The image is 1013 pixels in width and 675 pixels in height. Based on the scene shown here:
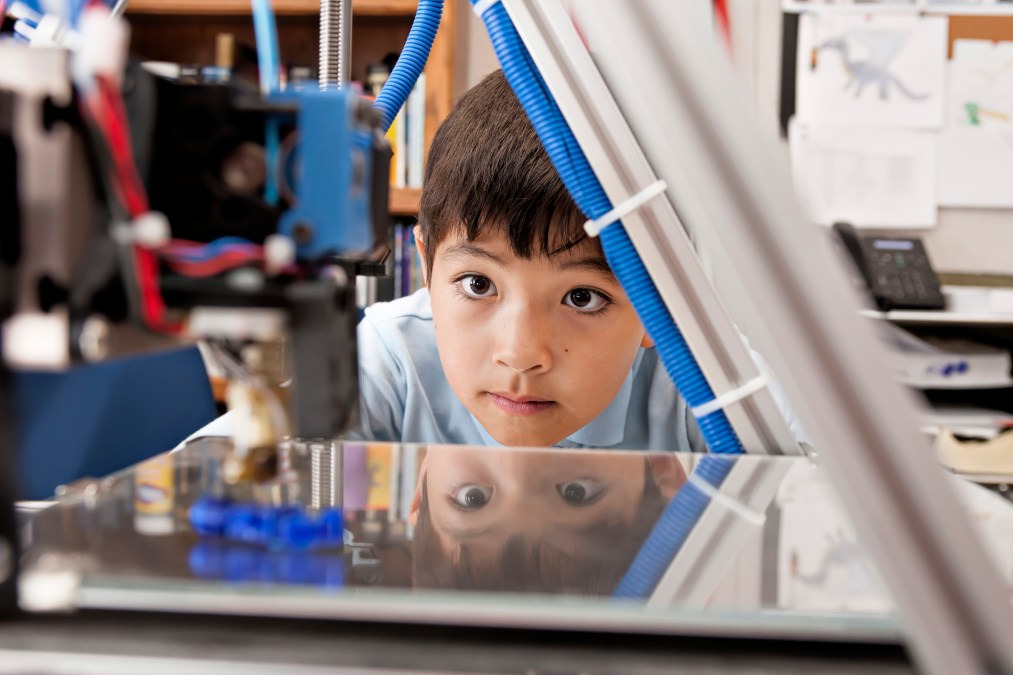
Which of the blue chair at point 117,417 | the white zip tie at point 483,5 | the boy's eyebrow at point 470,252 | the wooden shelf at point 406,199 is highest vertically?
the wooden shelf at point 406,199

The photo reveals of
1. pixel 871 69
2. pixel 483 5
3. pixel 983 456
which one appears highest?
pixel 871 69

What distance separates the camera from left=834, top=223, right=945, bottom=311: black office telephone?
178 centimetres

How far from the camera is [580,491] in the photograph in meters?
0.52


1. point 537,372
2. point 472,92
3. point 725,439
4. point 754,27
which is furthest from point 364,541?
point 754,27

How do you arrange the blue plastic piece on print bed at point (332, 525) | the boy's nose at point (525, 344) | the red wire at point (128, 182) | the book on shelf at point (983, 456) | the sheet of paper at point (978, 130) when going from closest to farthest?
the red wire at point (128, 182), the blue plastic piece on print bed at point (332, 525), the boy's nose at point (525, 344), the book on shelf at point (983, 456), the sheet of paper at point (978, 130)

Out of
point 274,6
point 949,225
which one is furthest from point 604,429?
point 949,225

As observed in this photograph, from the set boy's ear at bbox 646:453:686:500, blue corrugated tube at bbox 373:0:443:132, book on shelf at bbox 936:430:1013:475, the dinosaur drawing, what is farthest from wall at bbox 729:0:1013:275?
boy's ear at bbox 646:453:686:500

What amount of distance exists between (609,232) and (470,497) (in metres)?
0.23

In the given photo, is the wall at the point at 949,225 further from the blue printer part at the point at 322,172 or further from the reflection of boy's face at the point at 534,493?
the blue printer part at the point at 322,172

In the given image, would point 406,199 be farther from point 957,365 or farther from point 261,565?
point 261,565

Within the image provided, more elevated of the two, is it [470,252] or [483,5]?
[483,5]

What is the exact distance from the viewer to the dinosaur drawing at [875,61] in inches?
79.6

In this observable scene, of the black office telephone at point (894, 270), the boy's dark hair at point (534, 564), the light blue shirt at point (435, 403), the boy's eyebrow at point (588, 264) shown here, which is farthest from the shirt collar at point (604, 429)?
the black office telephone at point (894, 270)

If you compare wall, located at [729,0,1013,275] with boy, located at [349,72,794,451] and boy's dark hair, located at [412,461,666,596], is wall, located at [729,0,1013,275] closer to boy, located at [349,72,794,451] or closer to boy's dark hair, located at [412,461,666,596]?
boy, located at [349,72,794,451]
